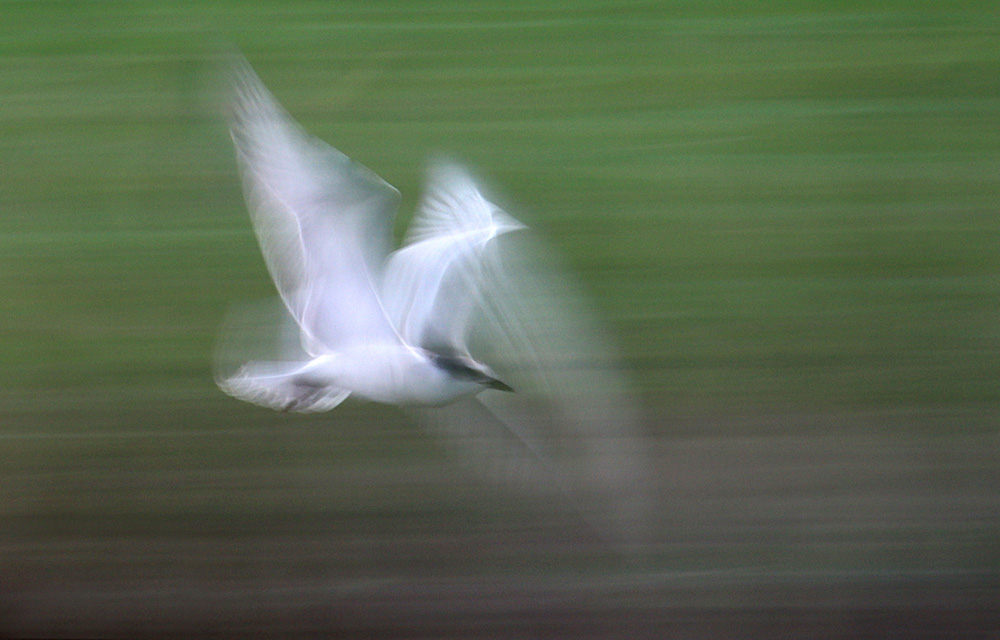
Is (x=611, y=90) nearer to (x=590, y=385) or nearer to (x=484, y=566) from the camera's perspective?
(x=590, y=385)

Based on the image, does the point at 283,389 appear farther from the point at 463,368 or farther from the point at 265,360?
the point at 265,360

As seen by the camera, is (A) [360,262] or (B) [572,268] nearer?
(A) [360,262]

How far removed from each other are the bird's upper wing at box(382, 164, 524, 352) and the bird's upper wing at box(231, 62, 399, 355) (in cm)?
3

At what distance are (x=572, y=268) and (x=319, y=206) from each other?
84cm

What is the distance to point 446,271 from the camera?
4.58ft

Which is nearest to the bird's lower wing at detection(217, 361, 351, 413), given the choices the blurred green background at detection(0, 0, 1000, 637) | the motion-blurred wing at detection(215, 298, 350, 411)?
the motion-blurred wing at detection(215, 298, 350, 411)

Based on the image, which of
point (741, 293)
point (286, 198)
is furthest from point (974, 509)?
point (286, 198)

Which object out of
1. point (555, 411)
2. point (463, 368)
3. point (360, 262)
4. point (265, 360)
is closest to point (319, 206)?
point (360, 262)

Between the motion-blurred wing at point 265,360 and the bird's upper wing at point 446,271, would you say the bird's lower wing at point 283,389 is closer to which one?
the motion-blurred wing at point 265,360

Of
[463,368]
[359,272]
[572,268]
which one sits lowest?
[463,368]

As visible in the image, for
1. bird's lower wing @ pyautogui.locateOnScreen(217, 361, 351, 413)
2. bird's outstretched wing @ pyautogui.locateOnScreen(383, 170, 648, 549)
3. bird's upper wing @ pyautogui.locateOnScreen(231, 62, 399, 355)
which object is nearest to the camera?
bird's upper wing @ pyautogui.locateOnScreen(231, 62, 399, 355)

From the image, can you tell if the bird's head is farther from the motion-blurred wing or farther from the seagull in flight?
the motion-blurred wing

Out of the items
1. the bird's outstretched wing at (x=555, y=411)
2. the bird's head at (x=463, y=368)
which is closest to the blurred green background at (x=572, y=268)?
the bird's outstretched wing at (x=555, y=411)

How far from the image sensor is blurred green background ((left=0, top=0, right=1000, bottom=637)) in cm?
207
